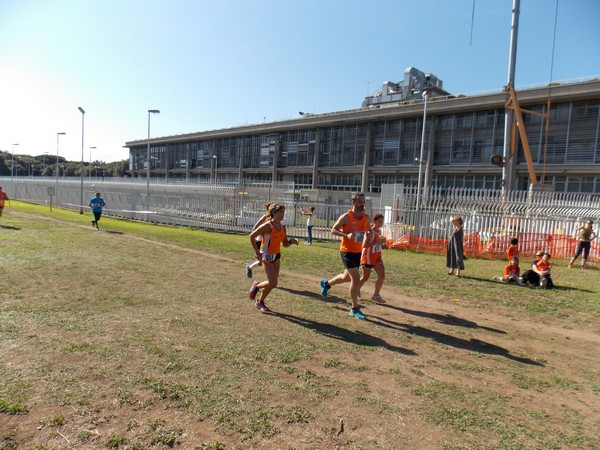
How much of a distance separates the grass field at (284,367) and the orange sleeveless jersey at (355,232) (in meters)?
1.06

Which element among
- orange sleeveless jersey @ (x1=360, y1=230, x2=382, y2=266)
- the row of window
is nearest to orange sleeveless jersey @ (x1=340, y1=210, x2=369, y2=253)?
orange sleeveless jersey @ (x1=360, y1=230, x2=382, y2=266)

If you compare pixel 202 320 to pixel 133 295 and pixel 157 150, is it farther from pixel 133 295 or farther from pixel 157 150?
pixel 157 150

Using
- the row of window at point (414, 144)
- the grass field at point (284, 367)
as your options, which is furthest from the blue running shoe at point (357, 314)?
the row of window at point (414, 144)

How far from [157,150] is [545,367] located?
91.6m

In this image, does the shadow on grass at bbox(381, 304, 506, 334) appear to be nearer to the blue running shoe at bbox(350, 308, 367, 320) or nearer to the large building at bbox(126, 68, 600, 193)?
the blue running shoe at bbox(350, 308, 367, 320)

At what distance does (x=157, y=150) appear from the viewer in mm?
87500

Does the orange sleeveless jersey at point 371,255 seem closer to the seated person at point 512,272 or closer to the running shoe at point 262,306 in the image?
the running shoe at point 262,306

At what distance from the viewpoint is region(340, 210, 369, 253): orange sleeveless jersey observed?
607 cm

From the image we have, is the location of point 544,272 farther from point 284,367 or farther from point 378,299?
point 284,367

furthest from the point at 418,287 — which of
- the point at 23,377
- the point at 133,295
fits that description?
the point at 23,377

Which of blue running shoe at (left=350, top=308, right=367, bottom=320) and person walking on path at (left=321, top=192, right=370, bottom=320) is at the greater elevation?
person walking on path at (left=321, top=192, right=370, bottom=320)

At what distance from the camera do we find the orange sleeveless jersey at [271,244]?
6.09 m

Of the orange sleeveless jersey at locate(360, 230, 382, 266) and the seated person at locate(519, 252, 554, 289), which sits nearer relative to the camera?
the orange sleeveless jersey at locate(360, 230, 382, 266)

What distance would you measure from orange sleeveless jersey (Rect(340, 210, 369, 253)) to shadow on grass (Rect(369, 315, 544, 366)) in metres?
1.12
